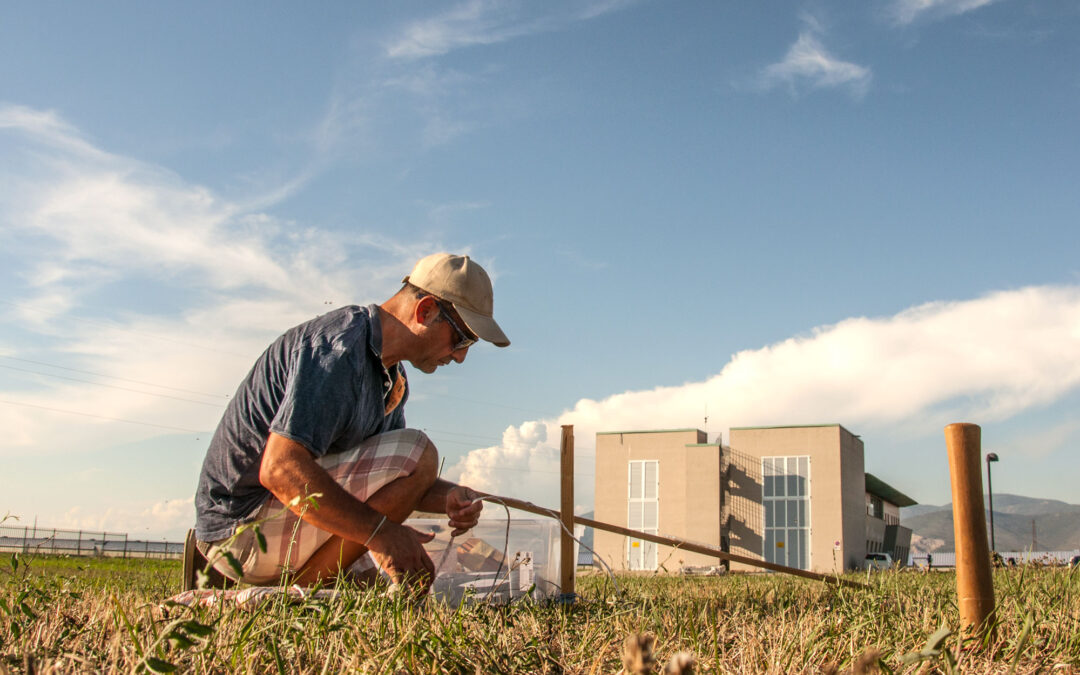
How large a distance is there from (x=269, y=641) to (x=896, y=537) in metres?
74.1

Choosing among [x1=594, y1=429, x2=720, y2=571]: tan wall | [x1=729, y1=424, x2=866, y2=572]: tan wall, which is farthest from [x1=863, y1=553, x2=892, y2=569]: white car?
[x1=594, y1=429, x2=720, y2=571]: tan wall

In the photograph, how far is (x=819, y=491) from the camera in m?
46.2

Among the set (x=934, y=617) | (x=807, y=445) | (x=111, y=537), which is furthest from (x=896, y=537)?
(x=934, y=617)

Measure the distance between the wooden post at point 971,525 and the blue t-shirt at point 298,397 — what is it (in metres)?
1.95

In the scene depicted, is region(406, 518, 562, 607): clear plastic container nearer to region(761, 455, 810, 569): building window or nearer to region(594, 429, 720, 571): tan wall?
region(594, 429, 720, 571): tan wall

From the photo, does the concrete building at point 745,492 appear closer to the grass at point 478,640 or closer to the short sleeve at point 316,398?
the short sleeve at point 316,398

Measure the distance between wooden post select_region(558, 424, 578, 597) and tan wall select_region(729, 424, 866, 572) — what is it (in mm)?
44848

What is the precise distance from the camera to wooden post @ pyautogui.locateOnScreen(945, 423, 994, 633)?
2203 millimetres

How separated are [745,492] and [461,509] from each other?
47.2m

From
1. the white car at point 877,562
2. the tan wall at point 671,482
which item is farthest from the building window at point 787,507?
the white car at point 877,562

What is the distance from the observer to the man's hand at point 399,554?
262cm

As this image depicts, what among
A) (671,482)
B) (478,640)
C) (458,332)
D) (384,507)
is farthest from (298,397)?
(671,482)

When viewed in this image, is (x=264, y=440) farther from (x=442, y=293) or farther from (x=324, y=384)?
(x=442, y=293)

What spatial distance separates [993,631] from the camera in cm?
217
